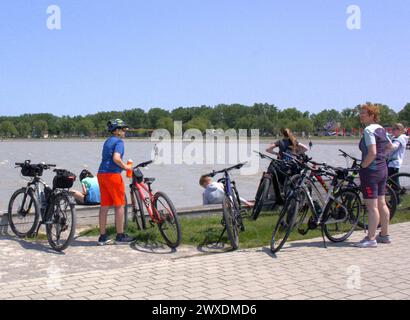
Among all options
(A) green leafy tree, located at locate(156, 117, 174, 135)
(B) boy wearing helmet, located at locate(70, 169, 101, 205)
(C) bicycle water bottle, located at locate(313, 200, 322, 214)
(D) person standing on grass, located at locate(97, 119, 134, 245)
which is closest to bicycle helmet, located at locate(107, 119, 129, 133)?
(D) person standing on grass, located at locate(97, 119, 134, 245)

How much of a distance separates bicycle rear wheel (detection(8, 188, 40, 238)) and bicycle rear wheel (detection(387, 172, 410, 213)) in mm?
5651

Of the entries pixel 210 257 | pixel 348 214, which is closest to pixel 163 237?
pixel 210 257

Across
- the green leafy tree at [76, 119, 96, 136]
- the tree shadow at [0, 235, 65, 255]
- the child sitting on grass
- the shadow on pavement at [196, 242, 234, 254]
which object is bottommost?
the shadow on pavement at [196, 242, 234, 254]

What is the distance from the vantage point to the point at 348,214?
7.29 metres

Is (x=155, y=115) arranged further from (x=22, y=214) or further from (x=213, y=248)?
(x=213, y=248)

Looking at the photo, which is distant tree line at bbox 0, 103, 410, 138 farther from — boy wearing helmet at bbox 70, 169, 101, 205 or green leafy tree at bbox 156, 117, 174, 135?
boy wearing helmet at bbox 70, 169, 101, 205

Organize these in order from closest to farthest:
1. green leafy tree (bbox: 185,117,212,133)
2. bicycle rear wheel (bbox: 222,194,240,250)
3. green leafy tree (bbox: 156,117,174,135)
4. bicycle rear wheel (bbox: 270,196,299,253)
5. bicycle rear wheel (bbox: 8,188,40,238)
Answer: bicycle rear wheel (bbox: 270,196,299,253) < bicycle rear wheel (bbox: 222,194,240,250) < bicycle rear wheel (bbox: 8,188,40,238) < green leafy tree (bbox: 185,117,212,133) < green leafy tree (bbox: 156,117,174,135)

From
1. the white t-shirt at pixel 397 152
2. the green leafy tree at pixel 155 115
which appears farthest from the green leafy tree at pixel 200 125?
the white t-shirt at pixel 397 152

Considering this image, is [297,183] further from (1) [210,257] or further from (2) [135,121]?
(2) [135,121]

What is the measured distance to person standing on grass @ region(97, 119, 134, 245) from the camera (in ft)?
22.8

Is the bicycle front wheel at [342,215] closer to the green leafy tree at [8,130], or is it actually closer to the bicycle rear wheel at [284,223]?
the bicycle rear wheel at [284,223]

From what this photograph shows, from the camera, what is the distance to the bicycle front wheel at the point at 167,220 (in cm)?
669

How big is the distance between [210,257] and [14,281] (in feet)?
7.20

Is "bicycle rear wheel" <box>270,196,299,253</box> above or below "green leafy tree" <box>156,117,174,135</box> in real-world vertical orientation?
below
